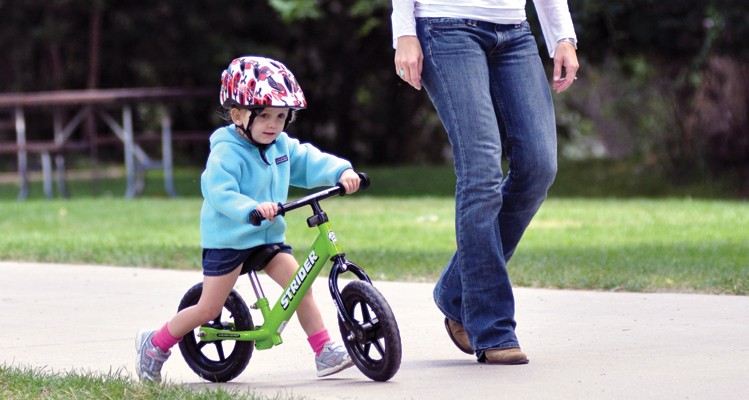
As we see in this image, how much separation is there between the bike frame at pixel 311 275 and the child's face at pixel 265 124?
0.88 feet

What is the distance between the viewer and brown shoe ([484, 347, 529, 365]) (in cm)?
344

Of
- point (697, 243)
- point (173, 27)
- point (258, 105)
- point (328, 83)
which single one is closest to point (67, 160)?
point (173, 27)

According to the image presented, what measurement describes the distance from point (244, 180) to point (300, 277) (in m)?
0.39

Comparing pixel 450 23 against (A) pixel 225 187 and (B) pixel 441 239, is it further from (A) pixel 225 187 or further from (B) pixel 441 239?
(B) pixel 441 239

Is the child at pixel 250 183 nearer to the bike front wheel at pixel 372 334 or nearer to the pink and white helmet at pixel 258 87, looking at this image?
the pink and white helmet at pixel 258 87

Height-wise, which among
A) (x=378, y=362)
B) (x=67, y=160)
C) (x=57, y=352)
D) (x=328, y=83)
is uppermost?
(x=378, y=362)

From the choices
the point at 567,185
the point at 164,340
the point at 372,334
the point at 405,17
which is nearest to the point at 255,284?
the point at 164,340

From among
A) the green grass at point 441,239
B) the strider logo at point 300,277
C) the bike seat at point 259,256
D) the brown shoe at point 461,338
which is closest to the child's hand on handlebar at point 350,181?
the strider logo at point 300,277

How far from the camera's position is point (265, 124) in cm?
335

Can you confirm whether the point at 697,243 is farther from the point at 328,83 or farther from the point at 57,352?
the point at 328,83

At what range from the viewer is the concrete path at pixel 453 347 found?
3166 mm

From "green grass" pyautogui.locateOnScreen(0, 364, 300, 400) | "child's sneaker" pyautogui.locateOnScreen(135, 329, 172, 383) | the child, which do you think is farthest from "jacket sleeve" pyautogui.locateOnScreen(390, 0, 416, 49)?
"child's sneaker" pyautogui.locateOnScreen(135, 329, 172, 383)

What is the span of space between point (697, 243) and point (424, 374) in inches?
166

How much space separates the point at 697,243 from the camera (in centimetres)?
702
